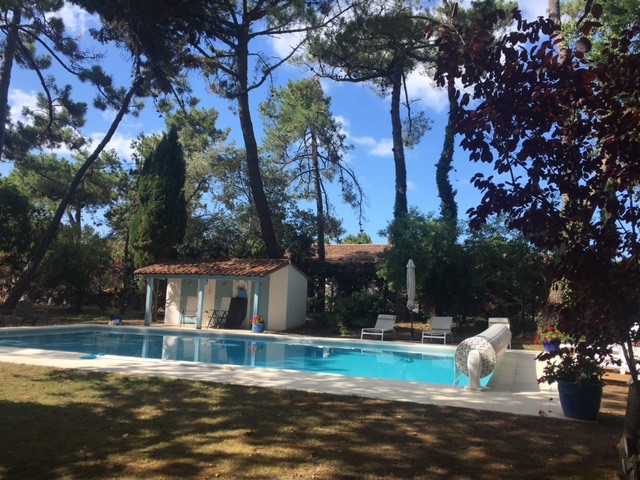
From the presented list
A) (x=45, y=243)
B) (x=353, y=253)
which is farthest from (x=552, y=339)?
(x=45, y=243)

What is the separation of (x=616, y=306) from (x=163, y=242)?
68.3ft

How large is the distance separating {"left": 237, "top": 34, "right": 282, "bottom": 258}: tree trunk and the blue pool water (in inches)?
220

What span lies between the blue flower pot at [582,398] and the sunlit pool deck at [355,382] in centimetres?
24

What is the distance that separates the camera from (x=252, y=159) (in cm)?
2139

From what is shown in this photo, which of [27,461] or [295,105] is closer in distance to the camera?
[27,461]

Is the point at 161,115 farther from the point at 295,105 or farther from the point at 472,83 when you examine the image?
the point at 472,83

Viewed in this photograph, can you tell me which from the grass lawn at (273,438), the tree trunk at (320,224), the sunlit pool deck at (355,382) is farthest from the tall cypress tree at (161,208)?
the grass lawn at (273,438)

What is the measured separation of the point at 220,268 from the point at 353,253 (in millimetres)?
9890

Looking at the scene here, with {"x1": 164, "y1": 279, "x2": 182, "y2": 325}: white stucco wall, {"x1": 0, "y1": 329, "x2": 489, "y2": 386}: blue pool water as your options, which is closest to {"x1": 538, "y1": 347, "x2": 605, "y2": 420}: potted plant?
{"x1": 0, "y1": 329, "x2": 489, "y2": 386}: blue pool water

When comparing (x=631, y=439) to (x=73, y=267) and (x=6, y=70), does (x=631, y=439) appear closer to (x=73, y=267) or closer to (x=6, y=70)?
(x=73, y=267)

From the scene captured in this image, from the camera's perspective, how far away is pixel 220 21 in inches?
738

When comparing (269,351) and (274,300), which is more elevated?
(274,300)

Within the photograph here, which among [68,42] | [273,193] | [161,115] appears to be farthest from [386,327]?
[68,42]

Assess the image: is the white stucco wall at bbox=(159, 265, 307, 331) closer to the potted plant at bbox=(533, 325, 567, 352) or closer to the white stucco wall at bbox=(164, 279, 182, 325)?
the white stucco wall at bbox=(164, 279, 182, 325)
